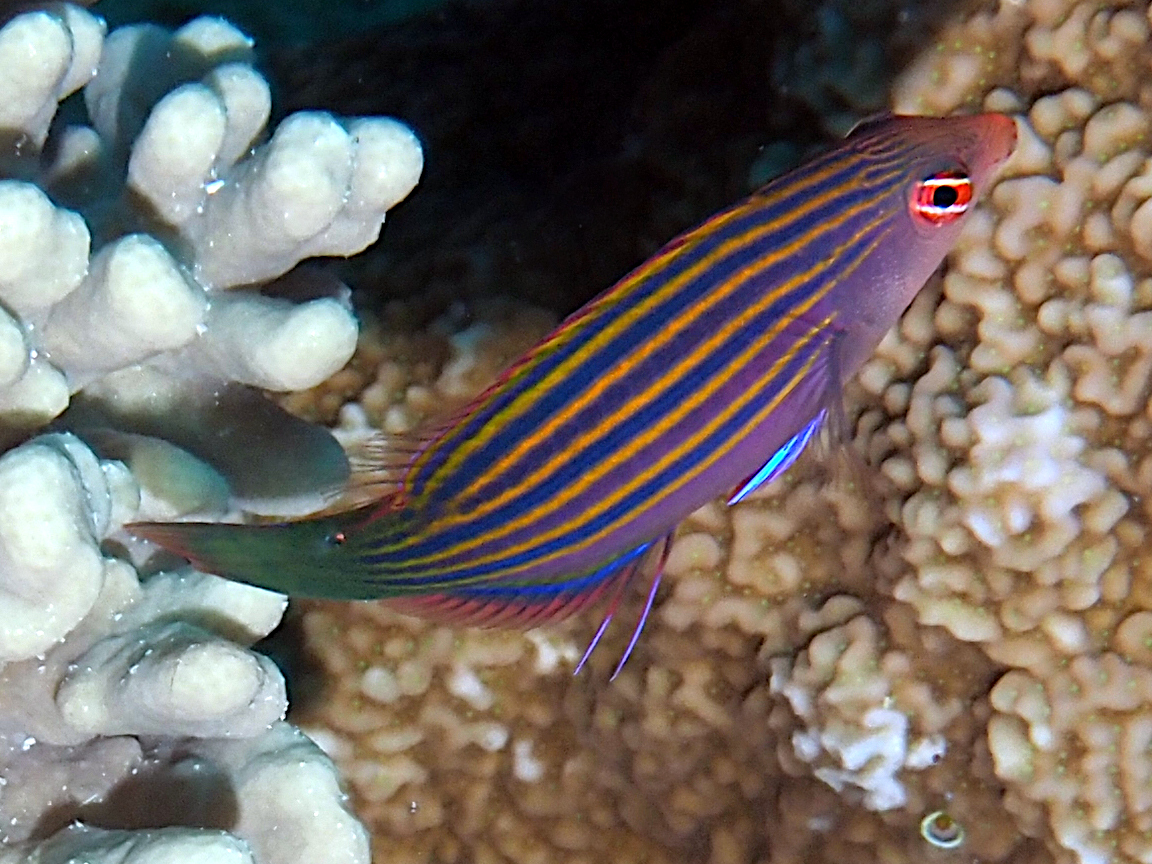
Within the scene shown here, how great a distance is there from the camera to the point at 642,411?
164 cm

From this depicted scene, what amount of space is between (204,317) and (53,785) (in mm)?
816

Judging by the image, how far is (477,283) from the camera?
8.53 ft

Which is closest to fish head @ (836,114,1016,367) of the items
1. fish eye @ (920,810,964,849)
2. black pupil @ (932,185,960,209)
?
black pupil @ (932,185,960,209)

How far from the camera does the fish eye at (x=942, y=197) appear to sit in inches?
67.4

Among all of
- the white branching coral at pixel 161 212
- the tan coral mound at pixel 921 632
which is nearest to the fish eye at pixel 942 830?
the tan coral mound at pixel 921 632

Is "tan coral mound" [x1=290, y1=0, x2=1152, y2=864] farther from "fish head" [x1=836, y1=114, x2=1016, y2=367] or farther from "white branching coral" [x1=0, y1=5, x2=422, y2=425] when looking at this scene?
"white branching coral" [x1=0, y1=5, x2=422, y2=425]

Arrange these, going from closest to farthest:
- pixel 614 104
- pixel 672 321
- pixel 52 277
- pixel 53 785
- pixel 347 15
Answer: pixel 672 321, pixel 52 277, pixel 53 785, pixel 614 104, pixel 347 15

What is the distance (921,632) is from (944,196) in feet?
2.76

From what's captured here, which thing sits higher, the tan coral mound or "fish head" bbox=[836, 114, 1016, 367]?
"fish head" bbox=[836, 114, 1016, 367]

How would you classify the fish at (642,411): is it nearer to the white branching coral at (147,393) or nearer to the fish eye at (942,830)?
the white branching coral at (147,393)

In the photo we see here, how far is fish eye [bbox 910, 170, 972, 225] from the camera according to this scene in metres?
1.71

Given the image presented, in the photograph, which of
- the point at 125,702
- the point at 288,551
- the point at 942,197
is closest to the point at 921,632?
the point at 942,197

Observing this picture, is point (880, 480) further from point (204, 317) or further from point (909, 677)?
point (204, 317)

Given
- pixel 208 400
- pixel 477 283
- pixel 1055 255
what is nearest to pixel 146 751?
pixel 208 400
